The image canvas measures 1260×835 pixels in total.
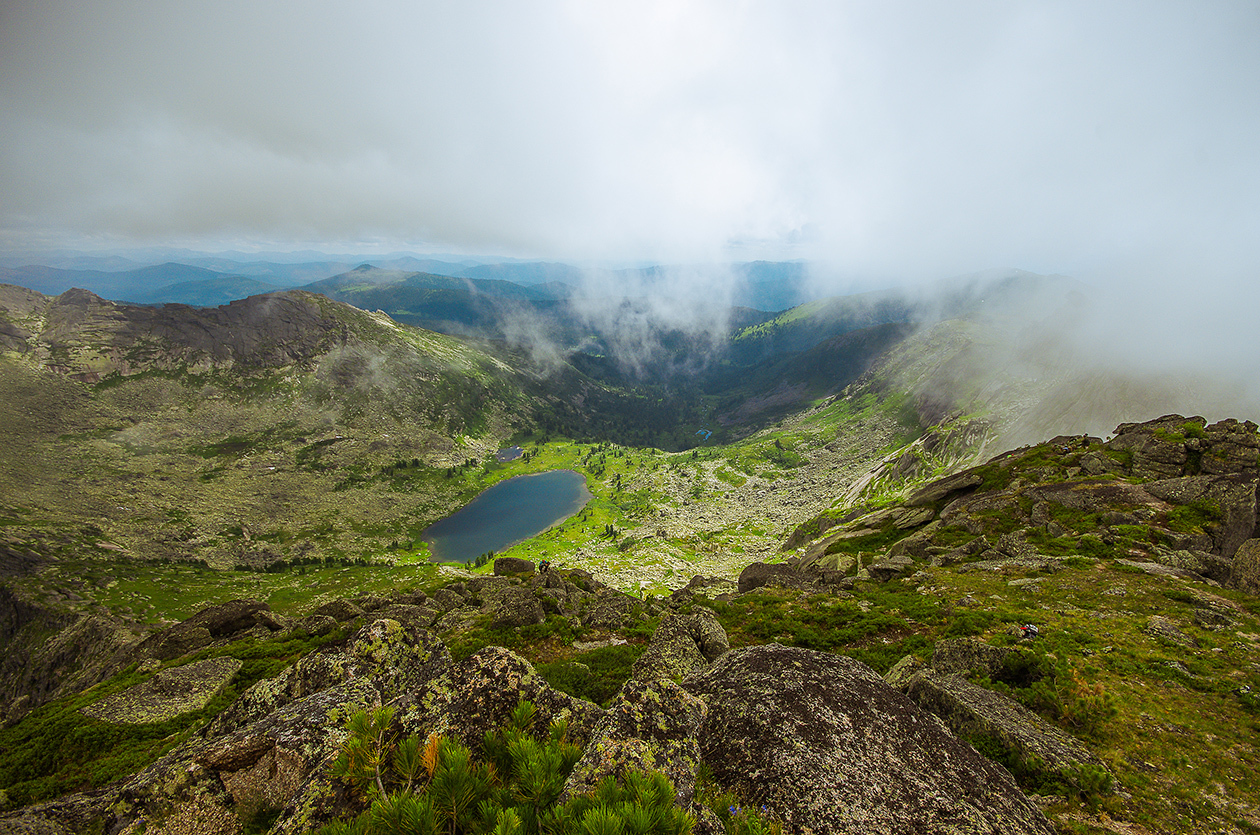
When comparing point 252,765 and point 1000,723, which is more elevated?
point 252,765

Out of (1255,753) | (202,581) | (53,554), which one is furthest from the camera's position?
(202,581)

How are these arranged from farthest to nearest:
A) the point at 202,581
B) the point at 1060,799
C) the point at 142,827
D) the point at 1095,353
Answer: the point at 1095,353 < the point at 202,581 < the point at 1060,799 < the point at 142,827

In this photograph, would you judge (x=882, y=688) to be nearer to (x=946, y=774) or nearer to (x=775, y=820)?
(x=946, y=774)

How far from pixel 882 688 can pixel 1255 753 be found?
1149 cm

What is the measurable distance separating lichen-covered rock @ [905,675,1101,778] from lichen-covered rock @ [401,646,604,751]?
30.6 feet

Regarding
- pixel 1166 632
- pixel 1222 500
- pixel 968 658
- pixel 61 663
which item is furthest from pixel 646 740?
pixel 61 663

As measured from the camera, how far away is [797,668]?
9.53 m

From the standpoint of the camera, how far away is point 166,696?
683 inches

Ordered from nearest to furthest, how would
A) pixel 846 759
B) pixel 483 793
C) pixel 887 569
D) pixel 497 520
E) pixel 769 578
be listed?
pixel 483 793 < pixel 846 759 < pixel 887 569 < pixel 769 578 < pixel 497 520

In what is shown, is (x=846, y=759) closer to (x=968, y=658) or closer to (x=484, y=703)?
(x=484, y=703)

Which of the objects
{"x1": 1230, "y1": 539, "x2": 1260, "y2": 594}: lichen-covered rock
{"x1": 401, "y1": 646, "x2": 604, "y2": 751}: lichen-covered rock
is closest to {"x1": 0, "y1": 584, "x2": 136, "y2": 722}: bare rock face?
{"x1": 401, "y1": 646, "x2": 604, "y2": 751}: lichen-covered rock

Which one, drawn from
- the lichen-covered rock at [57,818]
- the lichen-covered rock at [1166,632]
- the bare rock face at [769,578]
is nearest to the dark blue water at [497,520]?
the bare rock face at [769,578]

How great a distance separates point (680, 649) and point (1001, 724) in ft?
29.9

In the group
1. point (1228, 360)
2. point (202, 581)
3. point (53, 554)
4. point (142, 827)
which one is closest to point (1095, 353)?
point (1228, 360)
